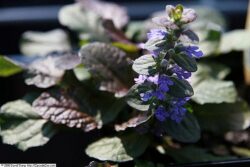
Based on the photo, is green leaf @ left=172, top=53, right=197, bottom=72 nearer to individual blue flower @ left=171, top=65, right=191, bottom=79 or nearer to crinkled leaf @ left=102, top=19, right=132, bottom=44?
individual blue flower @ left=171, top=65, right=191, bottom=79

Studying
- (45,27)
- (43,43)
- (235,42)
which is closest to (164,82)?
(235,42)

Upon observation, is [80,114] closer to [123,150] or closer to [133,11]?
[123,150]

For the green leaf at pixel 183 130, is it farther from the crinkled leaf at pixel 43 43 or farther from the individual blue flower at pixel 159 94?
the crinkled leaf at pixel 43 43

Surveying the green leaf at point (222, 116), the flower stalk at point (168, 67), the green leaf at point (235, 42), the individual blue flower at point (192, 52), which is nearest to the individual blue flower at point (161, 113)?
the flower stalk at point (168, 67)

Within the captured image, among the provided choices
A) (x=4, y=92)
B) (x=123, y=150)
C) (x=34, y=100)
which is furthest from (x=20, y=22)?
(x=123, y=150)

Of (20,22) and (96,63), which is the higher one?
(96,63)

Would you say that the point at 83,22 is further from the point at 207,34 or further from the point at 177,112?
the point at 177,112
